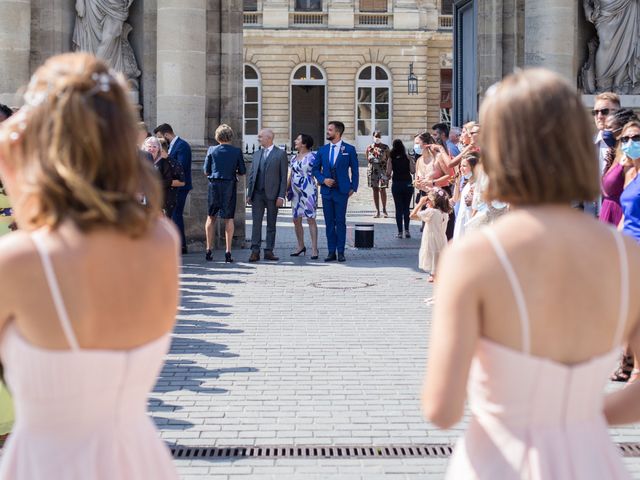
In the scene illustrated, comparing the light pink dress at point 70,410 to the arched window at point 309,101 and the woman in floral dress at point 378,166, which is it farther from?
the arched window at point 309,101

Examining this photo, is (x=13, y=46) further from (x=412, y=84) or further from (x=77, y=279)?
(x=412, y=84)

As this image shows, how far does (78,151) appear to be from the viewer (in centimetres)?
256

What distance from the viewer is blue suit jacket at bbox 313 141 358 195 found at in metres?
17.0

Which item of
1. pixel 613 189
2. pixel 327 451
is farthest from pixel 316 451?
pixel 613 189

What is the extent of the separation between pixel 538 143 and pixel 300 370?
20.1 feet

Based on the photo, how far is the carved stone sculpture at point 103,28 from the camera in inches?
687

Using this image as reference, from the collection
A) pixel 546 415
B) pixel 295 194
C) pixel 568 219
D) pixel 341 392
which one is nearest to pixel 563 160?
pixel 568 219

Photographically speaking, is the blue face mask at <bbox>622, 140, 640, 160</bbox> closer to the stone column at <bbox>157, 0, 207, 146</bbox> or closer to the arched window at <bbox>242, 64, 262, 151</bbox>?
the stone column at <bbox>157, 0, 207, 146</bbox>

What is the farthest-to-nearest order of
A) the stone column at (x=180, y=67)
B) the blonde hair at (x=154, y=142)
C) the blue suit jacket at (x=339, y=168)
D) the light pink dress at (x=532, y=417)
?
the stone column at (x=180, y=67) < the blue suit jacket at (x=339, y=168) < the blonde hair at (x=154, y=142) < the light pink dress at (x=532, y=417)

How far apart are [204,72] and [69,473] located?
15.3m

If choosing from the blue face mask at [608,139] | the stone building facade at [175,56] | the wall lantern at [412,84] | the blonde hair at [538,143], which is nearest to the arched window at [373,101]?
the wall lantern at [412,84]

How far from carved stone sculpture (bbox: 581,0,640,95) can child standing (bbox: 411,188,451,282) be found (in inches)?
197

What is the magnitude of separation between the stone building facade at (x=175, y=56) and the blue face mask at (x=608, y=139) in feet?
29.8

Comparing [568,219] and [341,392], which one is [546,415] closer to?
[568,219]
